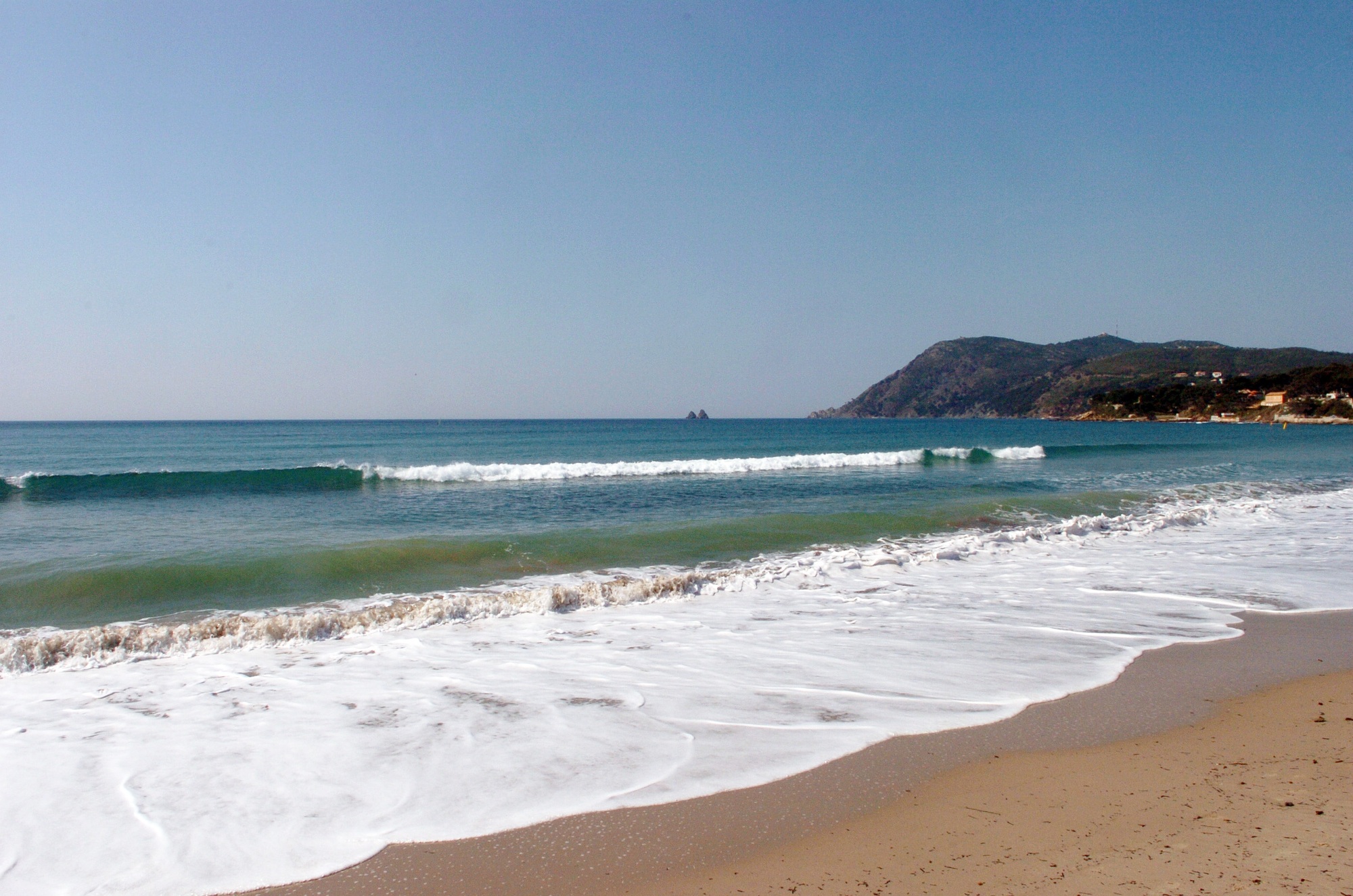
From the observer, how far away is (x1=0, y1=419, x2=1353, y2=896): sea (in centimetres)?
366

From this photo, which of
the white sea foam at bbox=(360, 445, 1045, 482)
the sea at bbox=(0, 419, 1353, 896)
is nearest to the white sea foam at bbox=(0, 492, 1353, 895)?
the sea at bbox=(0, 419, 1353, 896)

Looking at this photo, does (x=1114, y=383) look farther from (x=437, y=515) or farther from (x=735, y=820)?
(x=735, y=820)

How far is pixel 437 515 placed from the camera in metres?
16.0

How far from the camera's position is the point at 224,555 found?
10.8 meters

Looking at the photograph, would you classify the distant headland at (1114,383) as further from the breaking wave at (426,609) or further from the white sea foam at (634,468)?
the breaking wave at (426,609)

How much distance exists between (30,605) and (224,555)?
8.35 ft

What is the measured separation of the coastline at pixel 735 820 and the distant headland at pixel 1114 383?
10198 cm

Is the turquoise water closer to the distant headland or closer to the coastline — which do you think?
the coastline

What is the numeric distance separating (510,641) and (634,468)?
22.6m

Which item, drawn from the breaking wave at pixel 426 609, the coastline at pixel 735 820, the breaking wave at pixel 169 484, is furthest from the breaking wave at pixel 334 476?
the coastline at pixel 735 820

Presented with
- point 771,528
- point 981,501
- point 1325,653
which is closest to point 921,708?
point 1325,653

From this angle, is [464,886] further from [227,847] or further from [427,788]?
[227,847]

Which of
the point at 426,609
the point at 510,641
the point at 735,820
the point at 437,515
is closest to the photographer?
the point at 735,820

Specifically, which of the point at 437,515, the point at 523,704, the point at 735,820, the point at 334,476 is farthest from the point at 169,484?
the point at 735,820
